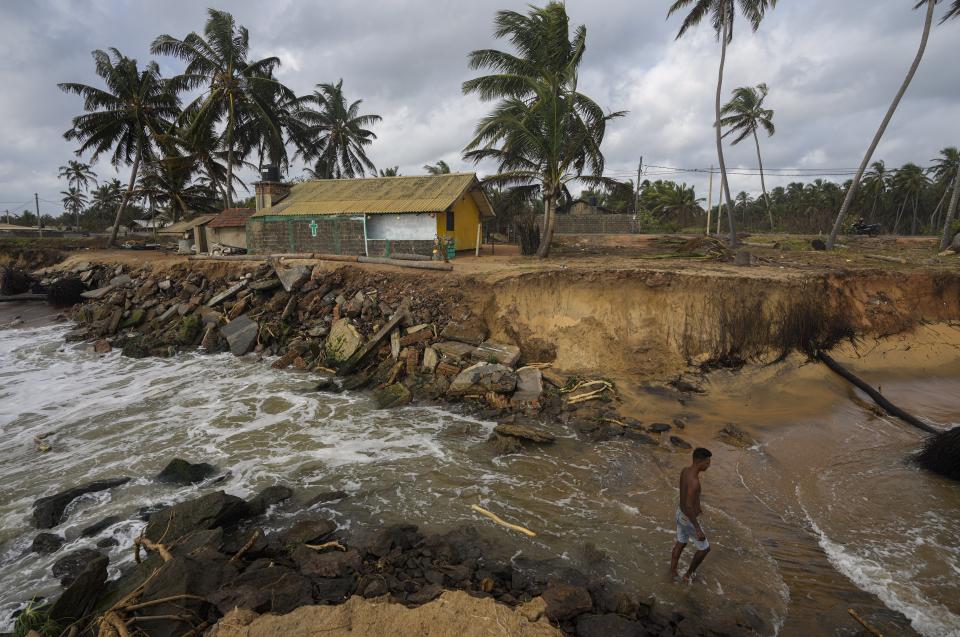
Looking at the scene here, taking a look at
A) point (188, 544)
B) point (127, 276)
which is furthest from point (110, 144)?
point (188, 544)

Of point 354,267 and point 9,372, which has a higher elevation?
point 354,267

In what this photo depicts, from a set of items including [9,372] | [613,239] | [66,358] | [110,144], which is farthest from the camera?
[110,144]

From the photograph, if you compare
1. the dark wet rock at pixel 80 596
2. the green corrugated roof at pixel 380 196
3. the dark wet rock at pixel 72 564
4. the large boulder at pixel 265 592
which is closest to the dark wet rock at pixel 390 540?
the large boulder at pixel 265 592

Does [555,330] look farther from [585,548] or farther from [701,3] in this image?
[701,3]

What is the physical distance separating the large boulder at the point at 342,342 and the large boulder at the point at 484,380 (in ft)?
11.7

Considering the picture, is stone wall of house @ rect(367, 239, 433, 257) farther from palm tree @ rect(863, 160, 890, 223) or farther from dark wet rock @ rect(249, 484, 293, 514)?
palm tree @ rect(863, 160, 890, 223)

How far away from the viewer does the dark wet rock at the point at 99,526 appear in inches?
237

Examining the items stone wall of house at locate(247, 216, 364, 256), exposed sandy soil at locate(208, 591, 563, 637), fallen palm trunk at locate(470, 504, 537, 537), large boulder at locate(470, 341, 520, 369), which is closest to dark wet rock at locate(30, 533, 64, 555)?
exposed sandy soil at locate(208, 591, 563, 637)

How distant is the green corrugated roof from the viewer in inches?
742

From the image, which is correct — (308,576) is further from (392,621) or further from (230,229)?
(230,229)

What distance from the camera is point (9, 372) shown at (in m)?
13.0

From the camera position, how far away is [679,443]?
26.5 ft

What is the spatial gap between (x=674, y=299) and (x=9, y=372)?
18296 millimetres

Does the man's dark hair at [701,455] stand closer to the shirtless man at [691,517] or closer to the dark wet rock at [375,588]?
the shirtless man at [691,517]
